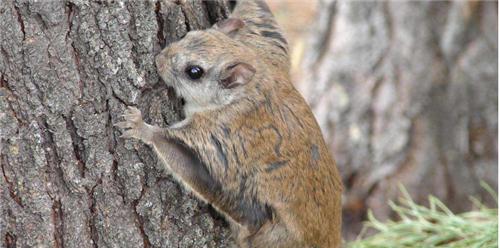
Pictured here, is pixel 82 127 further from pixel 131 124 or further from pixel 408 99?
pixel 408 99

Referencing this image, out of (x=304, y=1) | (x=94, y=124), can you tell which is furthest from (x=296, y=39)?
(x=94, y=124)

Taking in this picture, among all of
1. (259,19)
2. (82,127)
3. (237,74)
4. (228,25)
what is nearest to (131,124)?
(82,127)

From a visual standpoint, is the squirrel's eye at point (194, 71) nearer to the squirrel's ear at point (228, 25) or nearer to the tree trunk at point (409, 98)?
the squirrel's ear at point (228, 25)

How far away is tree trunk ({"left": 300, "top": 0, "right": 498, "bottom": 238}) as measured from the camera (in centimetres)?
749

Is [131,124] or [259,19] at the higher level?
[259,19]

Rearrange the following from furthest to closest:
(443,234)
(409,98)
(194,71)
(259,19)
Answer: (409,98) → (443,234) → (259,19) → (194,71)

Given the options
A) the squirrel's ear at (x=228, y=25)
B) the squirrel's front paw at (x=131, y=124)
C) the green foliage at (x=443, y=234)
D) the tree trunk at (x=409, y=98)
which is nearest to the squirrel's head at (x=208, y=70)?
the squirrel's ear at (x=228, y=25)

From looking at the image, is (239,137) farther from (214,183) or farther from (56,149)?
(56,149)

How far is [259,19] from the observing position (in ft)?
17.0

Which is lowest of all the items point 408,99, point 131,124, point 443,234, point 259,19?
point 443,234

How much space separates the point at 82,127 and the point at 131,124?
9.3 inches

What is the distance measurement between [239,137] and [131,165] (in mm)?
584

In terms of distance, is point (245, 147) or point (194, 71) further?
point (194, 71)

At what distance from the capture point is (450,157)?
7.70 metres
